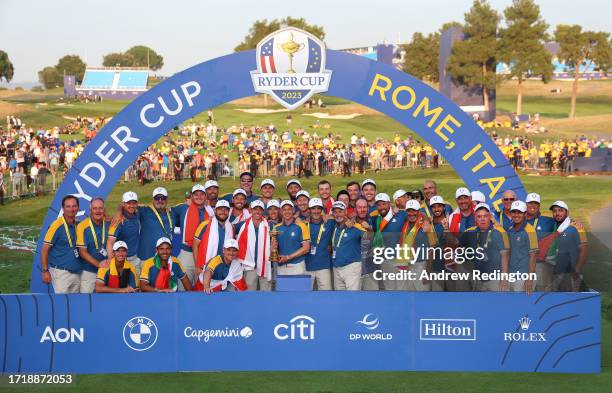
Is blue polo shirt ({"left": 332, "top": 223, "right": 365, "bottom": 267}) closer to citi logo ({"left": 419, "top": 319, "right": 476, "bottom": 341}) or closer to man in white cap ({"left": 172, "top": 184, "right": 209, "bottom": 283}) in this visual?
citi logo ({"left": 419, "top": 319, "right": 476, "bottom": 341})

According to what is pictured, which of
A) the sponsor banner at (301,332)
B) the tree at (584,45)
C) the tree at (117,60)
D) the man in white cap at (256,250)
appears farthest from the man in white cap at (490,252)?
the tree at (117,60)

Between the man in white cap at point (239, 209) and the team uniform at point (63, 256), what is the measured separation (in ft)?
7.49

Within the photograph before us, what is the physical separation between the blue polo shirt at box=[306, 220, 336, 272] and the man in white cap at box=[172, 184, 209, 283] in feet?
6.02

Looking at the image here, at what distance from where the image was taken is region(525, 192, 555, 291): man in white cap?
10.9 m

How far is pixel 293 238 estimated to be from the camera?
11.9 metres

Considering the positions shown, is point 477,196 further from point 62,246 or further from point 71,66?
point 71,66

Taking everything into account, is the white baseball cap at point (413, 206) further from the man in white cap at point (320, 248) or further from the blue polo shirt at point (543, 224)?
the blue polo shirt at point (543, 224)

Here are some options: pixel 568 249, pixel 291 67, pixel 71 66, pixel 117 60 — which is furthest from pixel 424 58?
pixel 117 60

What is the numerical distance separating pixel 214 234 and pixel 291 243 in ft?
3.47

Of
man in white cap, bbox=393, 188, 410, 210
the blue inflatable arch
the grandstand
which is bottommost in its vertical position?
man in white cap, bbox=393, 188, 410, 210

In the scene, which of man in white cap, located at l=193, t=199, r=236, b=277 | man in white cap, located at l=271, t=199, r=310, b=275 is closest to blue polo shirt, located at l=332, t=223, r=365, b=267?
man in white cap, located at l=271, t=199, r=310, b=275

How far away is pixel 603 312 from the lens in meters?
14.8

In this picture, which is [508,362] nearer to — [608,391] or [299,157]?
[608,391]

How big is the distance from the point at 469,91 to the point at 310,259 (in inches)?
2478
